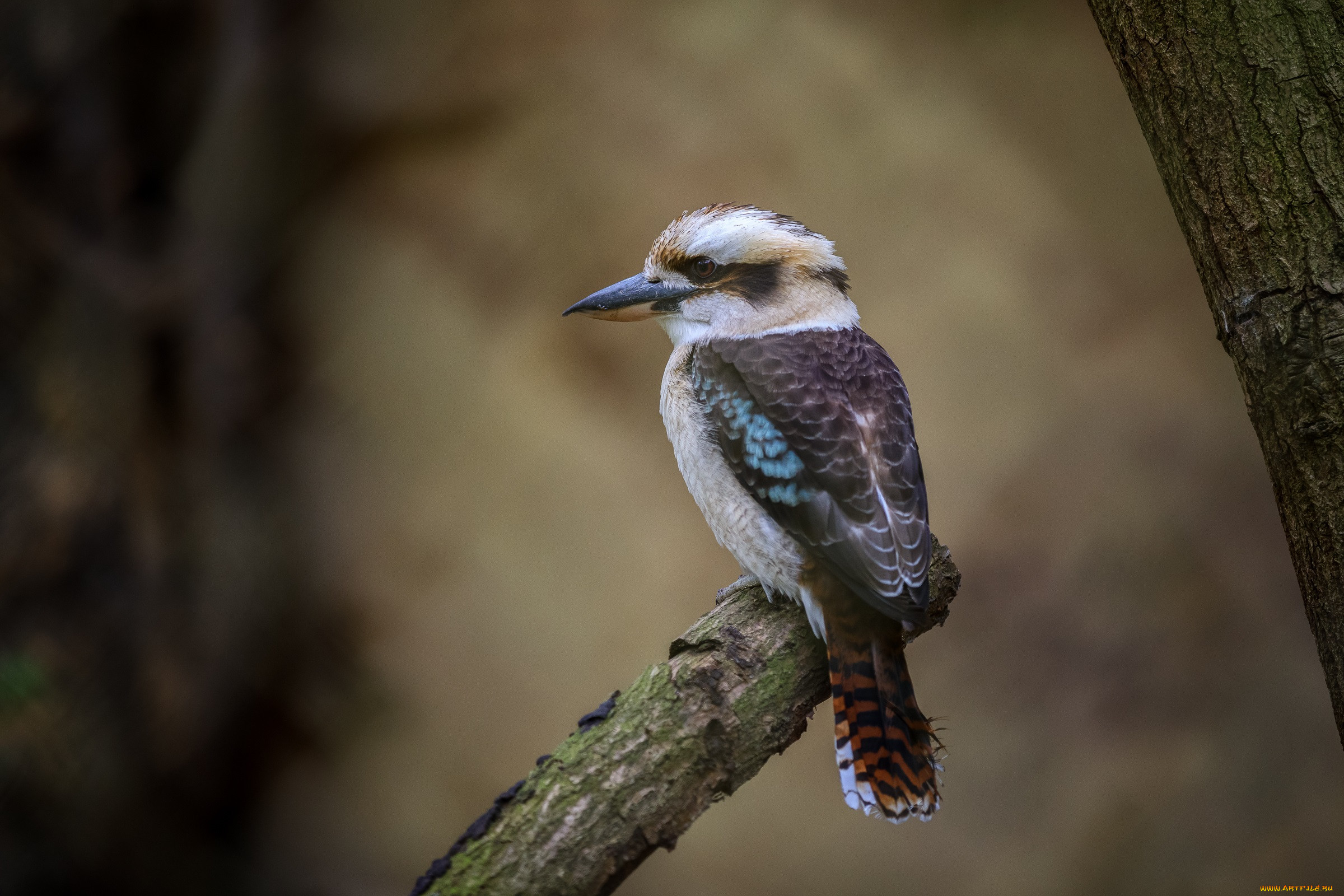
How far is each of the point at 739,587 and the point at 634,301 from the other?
659 mm

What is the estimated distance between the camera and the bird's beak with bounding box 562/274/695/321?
2.08 m

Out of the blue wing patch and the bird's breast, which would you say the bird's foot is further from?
the blue wing patch

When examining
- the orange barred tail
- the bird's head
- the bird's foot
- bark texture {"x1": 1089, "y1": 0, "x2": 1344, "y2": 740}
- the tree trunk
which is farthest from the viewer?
the tree trunk

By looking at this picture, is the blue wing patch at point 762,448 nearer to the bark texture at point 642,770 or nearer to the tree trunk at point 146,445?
the bark texture at point 642,770

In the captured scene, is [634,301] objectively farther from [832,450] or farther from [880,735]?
[880,735]

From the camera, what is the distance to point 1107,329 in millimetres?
3488

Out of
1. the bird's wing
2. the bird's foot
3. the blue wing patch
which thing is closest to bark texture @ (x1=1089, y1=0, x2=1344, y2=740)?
the bird's wing

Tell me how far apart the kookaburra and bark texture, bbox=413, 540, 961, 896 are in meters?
A: 0.12

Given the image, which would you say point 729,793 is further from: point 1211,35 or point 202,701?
point 202,701

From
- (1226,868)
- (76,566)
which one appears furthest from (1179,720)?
(76,566)

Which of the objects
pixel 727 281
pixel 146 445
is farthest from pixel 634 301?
pixel 146 445

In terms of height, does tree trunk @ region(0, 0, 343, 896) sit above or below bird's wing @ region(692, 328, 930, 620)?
above

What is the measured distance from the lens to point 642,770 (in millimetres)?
1531

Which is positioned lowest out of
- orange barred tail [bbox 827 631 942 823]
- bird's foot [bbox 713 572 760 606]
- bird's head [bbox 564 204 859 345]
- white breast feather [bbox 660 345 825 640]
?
orange barred tail [bbox 827 631 942 823]
